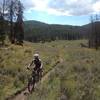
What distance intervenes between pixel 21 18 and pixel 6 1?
9.38 m

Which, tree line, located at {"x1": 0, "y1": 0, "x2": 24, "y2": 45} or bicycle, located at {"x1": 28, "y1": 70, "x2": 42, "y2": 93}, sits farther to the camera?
tree line, located at {"x1": 0, "y1": 0, "x2": 24, "y2": 45}

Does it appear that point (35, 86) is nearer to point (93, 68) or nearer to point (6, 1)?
point (93, 68)

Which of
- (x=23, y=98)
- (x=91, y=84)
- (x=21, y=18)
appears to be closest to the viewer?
(x=91, y=84)

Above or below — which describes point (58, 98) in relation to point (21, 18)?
below

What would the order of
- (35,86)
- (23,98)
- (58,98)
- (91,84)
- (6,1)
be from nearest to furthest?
1. (58,98)
2. (91,84)
3. (23,98)
4. (35,86)
5. (6,1)

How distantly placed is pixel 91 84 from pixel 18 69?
34.6 ft

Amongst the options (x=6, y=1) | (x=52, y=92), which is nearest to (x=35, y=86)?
(x=52, y=92)

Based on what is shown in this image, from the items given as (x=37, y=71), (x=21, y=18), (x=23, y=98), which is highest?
(x=21, y=18)

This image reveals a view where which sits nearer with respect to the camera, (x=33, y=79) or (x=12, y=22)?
(x=33, y=79)

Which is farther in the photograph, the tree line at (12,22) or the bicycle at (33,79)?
the tree line at (12,22)

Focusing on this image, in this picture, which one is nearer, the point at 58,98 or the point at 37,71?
the point at 58,98

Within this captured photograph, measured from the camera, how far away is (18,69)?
24859 mm

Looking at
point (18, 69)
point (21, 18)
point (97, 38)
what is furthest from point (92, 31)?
point (18, 69)

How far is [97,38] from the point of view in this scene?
99.8 m
